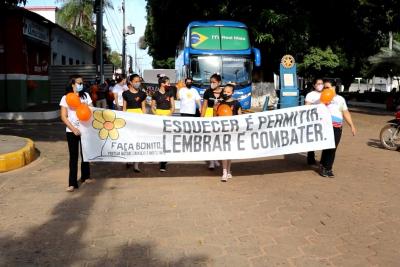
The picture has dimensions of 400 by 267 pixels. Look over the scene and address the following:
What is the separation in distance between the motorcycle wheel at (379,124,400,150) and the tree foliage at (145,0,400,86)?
1168 centimetres

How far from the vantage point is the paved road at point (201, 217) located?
452 centimetres

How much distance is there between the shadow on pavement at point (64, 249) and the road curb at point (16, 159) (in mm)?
3091

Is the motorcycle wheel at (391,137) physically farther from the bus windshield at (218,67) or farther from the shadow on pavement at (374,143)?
the bus windshield at (218,67)

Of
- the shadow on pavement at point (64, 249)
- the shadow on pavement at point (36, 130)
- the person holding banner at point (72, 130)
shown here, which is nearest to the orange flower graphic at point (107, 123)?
the person holding banner at point (72, 130)

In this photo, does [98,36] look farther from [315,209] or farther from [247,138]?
[315,209]

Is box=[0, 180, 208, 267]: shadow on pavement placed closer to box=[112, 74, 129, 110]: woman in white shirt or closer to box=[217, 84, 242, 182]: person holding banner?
box=[217, 84, 242, 182]: person holding banner

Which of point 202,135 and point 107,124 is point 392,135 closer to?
point 202,135

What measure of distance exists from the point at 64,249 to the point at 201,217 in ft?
5.51

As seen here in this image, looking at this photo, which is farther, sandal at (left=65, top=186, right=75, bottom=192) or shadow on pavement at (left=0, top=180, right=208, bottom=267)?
sandal at (left=65, top=186, right=75, bottom=192)

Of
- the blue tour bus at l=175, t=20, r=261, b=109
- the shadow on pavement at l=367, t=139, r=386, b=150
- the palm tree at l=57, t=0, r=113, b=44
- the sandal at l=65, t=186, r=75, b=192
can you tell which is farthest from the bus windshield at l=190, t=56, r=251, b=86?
the palm tree at l=57, t=0, r=113, b=44

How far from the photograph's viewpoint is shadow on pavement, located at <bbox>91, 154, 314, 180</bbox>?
8.17 meters

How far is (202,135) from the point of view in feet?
25.5

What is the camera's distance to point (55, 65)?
26.8 metres

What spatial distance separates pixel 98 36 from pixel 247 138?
16.1m
